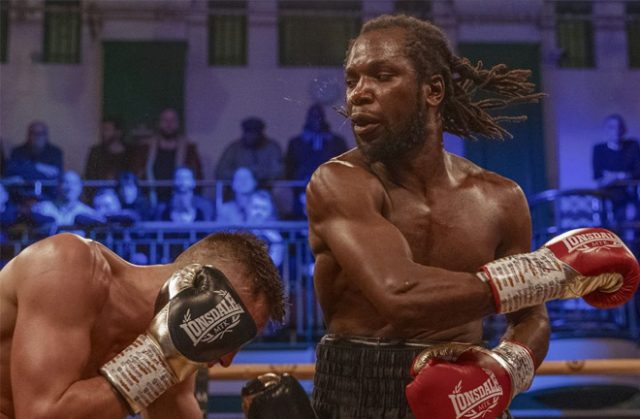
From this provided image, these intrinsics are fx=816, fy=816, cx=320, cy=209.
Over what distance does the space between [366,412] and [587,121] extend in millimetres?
7645

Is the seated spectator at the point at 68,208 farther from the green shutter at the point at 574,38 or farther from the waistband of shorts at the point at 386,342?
the green shutter at the point at 574,38

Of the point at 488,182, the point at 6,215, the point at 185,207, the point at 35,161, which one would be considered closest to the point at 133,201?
the point at 185,207

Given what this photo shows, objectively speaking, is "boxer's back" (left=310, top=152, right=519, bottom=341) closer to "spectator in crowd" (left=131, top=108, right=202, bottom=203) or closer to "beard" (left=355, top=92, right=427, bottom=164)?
"beard" (left=355, top=92, right=427, bottom=164)

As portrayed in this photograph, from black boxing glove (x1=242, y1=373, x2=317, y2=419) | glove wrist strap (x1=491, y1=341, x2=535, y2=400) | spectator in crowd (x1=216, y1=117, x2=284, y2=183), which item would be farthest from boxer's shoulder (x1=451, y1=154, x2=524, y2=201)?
spectator in crowd (x1=216, y1=117, x2=284, y2=183)

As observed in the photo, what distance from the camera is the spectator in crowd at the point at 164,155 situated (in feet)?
23.0

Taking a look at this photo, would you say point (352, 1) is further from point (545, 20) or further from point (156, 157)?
point (156, 157)

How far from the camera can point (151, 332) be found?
5.37 ft

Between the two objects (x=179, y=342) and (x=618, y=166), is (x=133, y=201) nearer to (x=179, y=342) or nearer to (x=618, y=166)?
(x=618, y=166)

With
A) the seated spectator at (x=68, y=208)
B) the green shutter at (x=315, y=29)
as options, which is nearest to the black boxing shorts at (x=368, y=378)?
the seated spectator at (x=68, y=208)

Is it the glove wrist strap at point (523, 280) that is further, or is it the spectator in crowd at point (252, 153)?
the spectator in crowd at point (252, 153)

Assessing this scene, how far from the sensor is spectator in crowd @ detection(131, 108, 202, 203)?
7004 millimetres

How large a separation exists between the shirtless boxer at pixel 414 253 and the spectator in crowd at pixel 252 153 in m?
4.64

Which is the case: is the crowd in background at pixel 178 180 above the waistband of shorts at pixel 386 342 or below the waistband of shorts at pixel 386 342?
above

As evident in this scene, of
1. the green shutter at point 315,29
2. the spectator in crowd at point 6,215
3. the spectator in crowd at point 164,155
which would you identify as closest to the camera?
the spectator in crowd at point 6,215
